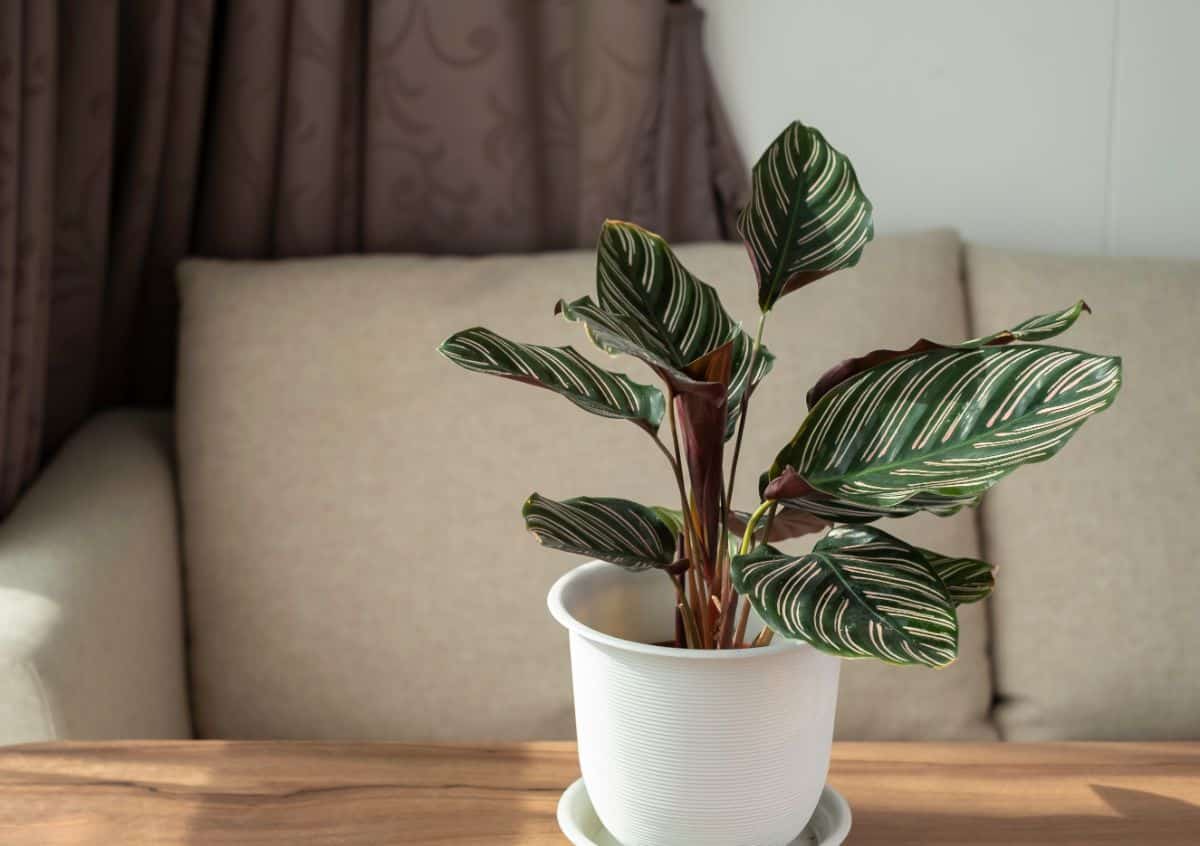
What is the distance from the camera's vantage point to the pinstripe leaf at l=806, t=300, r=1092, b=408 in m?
0.62

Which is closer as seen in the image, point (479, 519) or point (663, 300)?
point (663, 300)

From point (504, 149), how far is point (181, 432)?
22.3 inches

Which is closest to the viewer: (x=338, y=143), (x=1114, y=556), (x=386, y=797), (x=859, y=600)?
(x=859, y=600)

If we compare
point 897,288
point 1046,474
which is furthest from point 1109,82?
point 1046,474

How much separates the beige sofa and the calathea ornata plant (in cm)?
63

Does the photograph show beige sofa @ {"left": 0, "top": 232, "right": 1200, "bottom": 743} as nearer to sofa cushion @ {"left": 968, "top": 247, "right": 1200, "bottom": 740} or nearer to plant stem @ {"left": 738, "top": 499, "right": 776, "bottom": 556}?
sofa cushion @ {"left": 968, "top": 247, "right": 1200, "bottom": 740}

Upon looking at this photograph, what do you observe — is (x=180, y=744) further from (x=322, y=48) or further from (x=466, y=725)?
(x=322, y=48)

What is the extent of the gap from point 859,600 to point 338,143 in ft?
4.01

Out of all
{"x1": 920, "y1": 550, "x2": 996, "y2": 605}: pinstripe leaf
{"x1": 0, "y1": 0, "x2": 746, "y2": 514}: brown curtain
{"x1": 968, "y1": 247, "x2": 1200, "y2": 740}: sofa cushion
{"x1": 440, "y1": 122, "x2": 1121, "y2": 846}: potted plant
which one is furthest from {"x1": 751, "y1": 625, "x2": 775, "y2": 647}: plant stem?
{"x1": 0, "y1": 0, "x2": 746, "y2": 514}: brown curtain

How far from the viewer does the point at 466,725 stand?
4.44 ft

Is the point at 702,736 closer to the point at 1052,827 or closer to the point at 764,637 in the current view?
the point at 764,637

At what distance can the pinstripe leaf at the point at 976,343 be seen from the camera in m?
0.62

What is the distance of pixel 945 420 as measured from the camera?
606mm

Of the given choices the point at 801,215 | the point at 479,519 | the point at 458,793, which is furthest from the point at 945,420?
the point at 479,519
